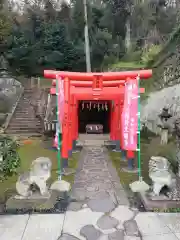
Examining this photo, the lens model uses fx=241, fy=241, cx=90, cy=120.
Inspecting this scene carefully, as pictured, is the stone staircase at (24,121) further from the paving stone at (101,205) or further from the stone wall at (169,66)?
the paving stone at (101,205)

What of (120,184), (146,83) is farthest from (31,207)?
(146,83)

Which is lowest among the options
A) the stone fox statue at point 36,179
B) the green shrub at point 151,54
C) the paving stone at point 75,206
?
the paving stone at point 75,206

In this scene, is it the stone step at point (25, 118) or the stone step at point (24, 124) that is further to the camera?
the stone step at point (25, 118)

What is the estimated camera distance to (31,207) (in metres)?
4.77

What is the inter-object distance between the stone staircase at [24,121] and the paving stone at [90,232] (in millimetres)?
11525

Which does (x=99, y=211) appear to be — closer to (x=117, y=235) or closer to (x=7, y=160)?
(x=117, y=235)

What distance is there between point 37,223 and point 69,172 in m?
3.50

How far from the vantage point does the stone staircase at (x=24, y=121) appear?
1546 centimetres

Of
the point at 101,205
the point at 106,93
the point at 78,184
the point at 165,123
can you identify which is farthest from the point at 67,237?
the point at 165,123

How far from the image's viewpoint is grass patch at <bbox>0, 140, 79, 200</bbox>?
6430mm

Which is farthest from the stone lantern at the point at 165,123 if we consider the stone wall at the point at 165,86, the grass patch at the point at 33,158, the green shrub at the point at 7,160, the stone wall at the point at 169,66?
the green shrub at the point at 7,160

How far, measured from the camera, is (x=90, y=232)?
13.3 ft

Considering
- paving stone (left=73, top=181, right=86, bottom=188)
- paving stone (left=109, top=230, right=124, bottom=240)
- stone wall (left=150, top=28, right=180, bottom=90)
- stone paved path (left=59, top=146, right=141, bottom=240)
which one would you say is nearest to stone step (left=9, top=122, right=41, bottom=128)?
stone wall (left=150, top=28, right=180, bottom=90)

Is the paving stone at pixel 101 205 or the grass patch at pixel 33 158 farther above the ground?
the grass patch at pixel 33 158
